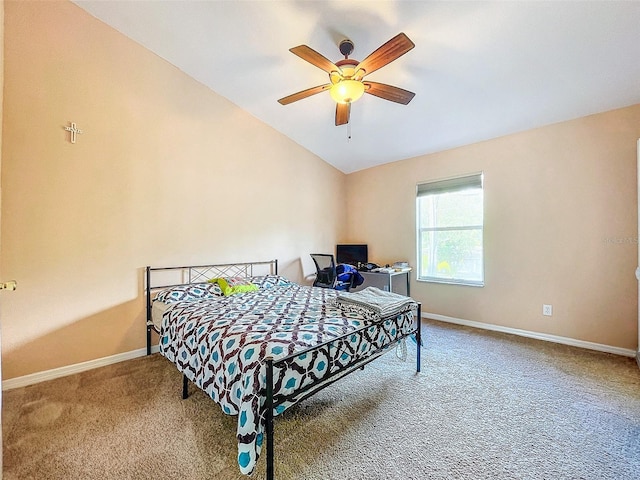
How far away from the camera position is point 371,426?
1827mm

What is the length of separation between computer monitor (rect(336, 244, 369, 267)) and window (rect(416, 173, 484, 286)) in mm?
888

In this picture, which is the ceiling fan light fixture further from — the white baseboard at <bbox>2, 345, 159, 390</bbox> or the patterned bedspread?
the white baseboard at <bbox>2, 345, 159, 390</bbox>

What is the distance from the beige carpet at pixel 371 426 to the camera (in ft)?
4.94

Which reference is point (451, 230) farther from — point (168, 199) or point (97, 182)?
point (97, 182)

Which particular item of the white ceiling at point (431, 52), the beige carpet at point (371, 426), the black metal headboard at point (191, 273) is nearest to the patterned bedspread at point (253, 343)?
the beige carpet at point (371, 426)

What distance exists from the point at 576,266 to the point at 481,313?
1.14m

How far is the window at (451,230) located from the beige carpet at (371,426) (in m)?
1.47

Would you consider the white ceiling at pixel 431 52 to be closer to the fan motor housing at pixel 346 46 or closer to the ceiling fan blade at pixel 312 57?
the fan motor housing at pixel 346 46

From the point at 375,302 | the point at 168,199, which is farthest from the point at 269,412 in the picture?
the point at 168,199

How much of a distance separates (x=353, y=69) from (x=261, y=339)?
77.8 inches

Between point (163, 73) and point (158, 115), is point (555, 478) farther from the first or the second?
point (163, 73)

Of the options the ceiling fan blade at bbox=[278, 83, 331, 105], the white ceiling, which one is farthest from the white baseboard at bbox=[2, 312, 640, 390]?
the ceiling fan blade at bbox=[278, 83, 331, 105]

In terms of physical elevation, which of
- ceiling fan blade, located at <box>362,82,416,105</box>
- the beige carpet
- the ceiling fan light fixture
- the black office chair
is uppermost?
ceiling fan blade, located at <box>362,82,416,105</box>

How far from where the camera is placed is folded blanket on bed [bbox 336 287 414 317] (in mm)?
2178
